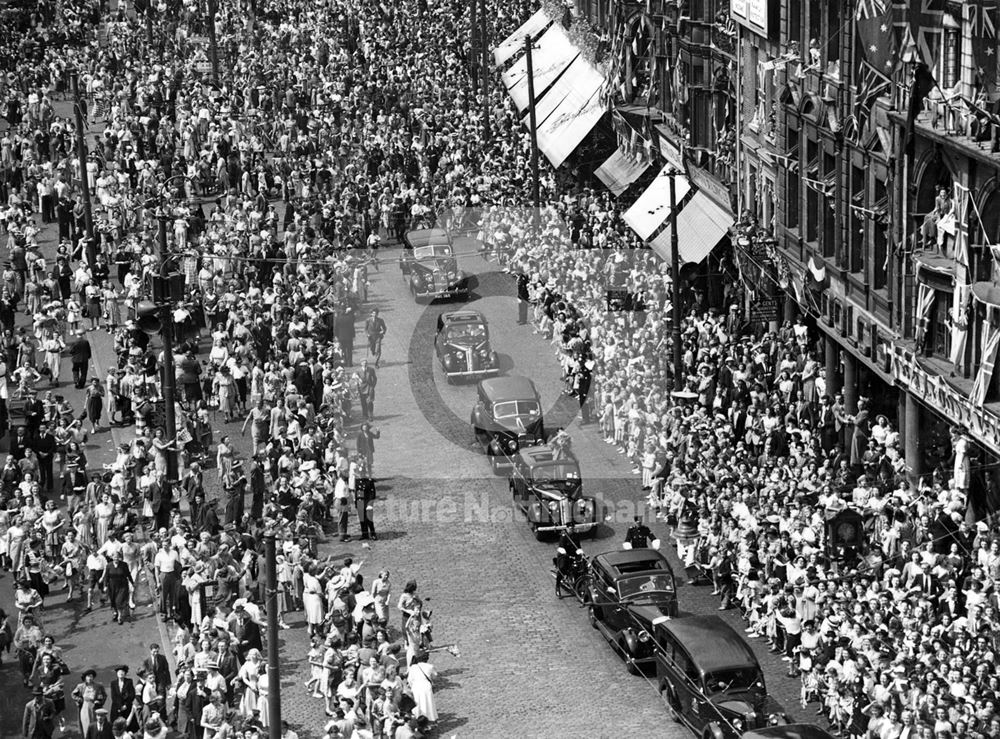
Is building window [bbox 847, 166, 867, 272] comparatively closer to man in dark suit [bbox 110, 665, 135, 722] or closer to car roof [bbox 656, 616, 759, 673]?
car roof [bbox 656, 616, 759, 673]

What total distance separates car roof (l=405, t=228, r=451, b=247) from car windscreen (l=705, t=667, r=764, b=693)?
113ft

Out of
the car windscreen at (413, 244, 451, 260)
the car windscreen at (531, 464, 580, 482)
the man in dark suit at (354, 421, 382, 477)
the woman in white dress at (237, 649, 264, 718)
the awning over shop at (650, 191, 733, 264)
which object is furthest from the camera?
the car windscreen at (413, 244, 451, 260)

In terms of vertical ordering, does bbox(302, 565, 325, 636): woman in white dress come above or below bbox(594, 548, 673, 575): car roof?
below

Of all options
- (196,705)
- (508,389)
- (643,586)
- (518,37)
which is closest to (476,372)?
(508,389)

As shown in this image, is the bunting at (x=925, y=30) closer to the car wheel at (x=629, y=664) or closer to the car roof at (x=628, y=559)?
the car roof at (x=628, y=559)

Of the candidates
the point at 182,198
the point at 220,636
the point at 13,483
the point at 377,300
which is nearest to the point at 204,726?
the point at 220,636

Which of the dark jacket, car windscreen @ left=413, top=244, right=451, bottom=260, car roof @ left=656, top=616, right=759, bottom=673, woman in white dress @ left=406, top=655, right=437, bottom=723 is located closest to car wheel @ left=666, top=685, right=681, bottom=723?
car roof @ left=656, top=616, right=759, bottom=673

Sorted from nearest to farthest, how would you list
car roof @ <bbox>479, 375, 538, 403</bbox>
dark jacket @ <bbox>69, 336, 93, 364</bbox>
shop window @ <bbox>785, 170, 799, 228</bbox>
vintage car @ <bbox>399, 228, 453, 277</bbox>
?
car roof @ <bbox>479, 375, 538, 403</bbox>, shop window @ <bbox>785, 170, 799, 228</bbox>, dark jacket @ <bbox>69, 336, 93, 364</bbox>, vintage car @ <bbox>399, 228, 453, 277</bbox>

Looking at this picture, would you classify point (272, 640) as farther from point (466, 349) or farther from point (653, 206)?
point (653, 206)

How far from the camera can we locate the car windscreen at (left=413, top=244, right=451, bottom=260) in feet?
239

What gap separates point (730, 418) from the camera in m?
54.4

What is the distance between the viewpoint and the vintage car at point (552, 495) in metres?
51.7

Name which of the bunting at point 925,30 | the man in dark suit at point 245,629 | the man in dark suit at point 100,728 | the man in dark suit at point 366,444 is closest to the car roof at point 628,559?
the man in dark suit at point 245,629

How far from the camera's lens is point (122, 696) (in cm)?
4253
